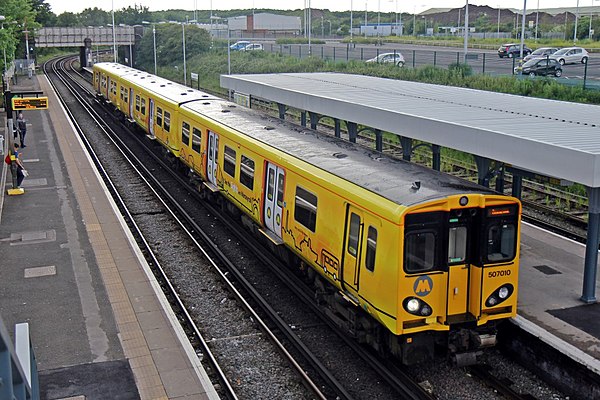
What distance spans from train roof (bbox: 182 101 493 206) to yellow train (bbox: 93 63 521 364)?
3cm

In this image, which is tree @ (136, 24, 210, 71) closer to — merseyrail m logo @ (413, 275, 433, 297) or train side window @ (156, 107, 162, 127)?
train side window @ (156, 107, 162, 127)

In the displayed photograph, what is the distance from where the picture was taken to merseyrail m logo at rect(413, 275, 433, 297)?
9406 mm

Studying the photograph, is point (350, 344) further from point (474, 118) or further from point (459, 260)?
point (474, 118)

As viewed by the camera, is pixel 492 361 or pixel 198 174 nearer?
pixel 492 361

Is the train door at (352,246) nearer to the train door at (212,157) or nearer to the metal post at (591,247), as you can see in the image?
the metal post at (591,247)

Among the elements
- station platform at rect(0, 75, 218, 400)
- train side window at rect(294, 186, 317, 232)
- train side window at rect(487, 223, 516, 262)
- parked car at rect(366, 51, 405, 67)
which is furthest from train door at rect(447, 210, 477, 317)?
parked car at rect(366, 51, 405, 67)

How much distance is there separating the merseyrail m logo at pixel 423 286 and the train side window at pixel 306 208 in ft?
8.75

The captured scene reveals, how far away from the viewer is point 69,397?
9305 mm

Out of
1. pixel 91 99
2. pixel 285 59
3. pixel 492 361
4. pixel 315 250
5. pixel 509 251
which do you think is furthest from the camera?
pixel 285 59

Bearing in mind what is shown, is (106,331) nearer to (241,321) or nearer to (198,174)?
(241,321)

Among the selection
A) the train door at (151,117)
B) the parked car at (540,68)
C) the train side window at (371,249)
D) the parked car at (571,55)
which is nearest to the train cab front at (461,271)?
the train side window at (371,249)

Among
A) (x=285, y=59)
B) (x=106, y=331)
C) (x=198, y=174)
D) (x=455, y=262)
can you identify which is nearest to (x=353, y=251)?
(x=455, y=262)

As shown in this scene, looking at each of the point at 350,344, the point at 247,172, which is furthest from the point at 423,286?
the point at 247,172

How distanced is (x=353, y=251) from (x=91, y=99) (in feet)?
132
